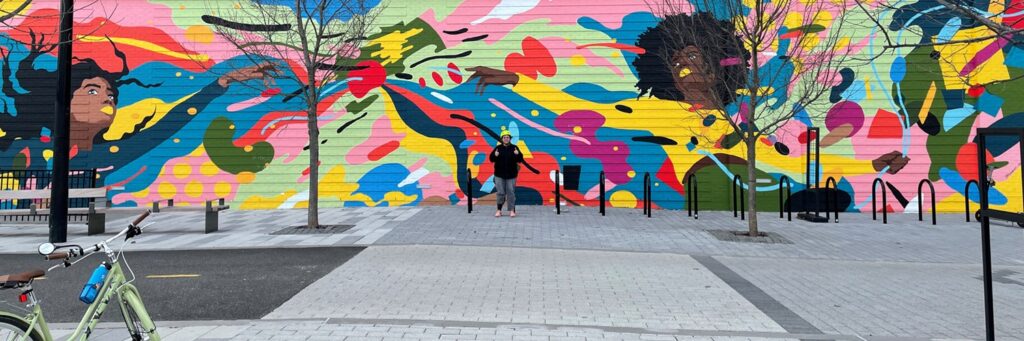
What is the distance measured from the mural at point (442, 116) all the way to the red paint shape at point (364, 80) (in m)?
0.04

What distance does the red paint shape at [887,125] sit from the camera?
1455cm

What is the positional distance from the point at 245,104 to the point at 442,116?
5.11m

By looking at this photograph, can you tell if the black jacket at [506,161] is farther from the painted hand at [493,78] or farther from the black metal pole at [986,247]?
the black metal pole at [986,247]

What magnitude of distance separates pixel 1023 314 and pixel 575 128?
10206mm

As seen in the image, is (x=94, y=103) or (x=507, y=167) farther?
(x=94, y=103)

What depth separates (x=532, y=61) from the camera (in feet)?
49.4

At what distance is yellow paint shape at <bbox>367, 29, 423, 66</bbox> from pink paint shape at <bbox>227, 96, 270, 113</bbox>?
3.09 m

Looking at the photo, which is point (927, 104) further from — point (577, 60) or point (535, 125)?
point (535, 125)

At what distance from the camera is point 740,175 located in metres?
14.5

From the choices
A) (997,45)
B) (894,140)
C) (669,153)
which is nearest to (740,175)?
(669,153)

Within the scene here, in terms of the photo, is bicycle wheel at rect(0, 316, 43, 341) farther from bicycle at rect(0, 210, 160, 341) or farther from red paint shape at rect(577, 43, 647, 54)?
red paint shape at rect(577, 43, 647, 54)

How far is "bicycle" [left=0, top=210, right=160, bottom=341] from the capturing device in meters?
2.88

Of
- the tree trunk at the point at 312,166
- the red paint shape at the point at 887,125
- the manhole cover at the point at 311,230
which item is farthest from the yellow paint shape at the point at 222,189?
the red paint shape at the point at 887,125

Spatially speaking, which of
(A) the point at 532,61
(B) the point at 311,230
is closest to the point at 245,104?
(B) the point at 311,230
